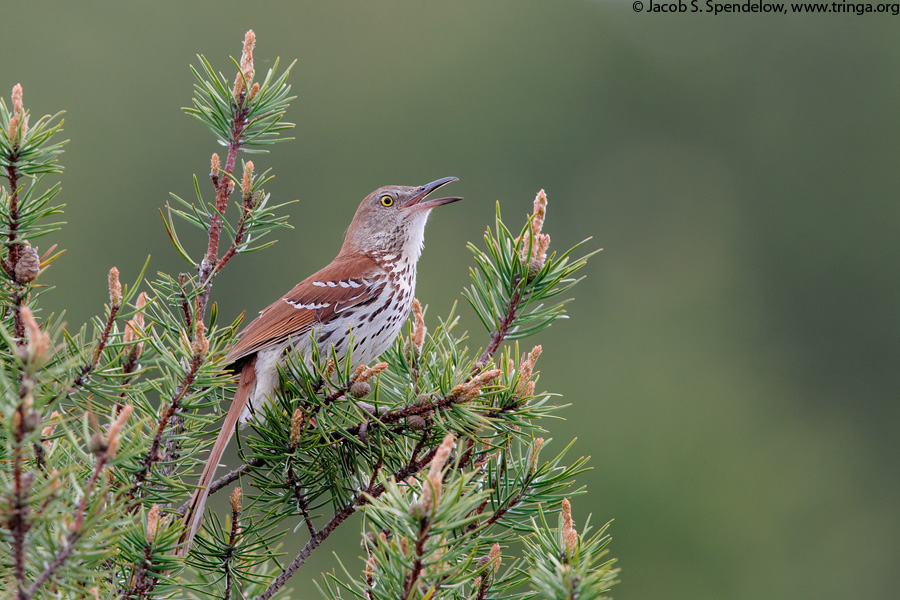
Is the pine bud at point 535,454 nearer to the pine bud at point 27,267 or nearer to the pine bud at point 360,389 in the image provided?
the pine bud at point 360,389

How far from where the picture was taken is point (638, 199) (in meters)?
21.3

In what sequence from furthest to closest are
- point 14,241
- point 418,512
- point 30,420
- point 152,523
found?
→ point 14,241
point 152,523
point 418,512
point 30,420

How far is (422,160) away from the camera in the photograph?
18.2 metres

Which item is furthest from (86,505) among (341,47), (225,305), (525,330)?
(341,47)

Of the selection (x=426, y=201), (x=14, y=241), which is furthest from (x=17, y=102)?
(x=426, y=201)

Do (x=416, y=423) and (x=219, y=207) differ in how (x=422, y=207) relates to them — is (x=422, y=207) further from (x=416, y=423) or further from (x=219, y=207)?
(x=416, y=423)

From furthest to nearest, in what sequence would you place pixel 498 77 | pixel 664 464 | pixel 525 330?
pixel 498 77 → pixel 664 464 → pixel 525 330

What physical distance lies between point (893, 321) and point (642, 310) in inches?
261

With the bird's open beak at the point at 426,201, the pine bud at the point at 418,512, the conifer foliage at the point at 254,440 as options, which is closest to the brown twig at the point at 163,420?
the conifer foliage at the point at 254,440

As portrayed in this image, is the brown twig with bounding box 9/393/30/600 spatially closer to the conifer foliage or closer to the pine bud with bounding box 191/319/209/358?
the conifer foliage

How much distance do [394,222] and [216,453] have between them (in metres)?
1.92

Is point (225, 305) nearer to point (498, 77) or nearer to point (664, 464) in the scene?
point (664, 464)

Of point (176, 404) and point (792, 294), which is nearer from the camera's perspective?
point (176, 404)

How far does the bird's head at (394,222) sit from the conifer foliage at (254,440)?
4.48ft
